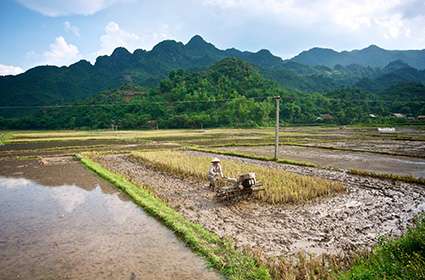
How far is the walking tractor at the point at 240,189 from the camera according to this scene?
9.66 meters

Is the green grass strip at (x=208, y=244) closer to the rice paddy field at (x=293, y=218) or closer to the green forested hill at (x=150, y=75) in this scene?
the rice paddy field at (x=293, y=218)

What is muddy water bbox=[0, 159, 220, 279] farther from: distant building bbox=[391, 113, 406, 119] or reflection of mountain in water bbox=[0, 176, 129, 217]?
distant building bbox=[391, 113, 406, 119]

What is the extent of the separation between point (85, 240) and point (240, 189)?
461 cm

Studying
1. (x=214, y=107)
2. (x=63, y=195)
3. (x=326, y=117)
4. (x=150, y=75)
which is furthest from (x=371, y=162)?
(x=150, y=75)

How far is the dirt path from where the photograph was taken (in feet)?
21.8

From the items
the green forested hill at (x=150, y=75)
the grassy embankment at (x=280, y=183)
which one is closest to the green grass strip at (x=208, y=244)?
the grassy embankment at (x=280, y=183)

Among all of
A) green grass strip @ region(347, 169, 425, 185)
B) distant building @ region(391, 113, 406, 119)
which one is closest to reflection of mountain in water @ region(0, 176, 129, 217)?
green grass strip @ region(347, 169, 425, 185)

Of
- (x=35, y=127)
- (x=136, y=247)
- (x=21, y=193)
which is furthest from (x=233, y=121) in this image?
(x=136, y=247)

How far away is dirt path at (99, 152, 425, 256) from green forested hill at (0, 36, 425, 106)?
3781 inches

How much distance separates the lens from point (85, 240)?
719cm

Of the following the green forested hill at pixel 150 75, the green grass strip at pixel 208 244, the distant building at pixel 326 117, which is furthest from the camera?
the green forested hill at pixel 150 75

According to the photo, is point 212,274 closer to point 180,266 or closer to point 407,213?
point 180,266

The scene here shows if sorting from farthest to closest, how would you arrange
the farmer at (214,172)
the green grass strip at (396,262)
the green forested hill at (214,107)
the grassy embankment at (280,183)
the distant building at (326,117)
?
Result: the distant building at (326,117) → the green forested hill at (214,107) → the farmer at (214,172) → the grassy embankment at (280,183) → the green grass strip at (396,262)

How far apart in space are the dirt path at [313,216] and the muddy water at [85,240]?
1306 millimetres
